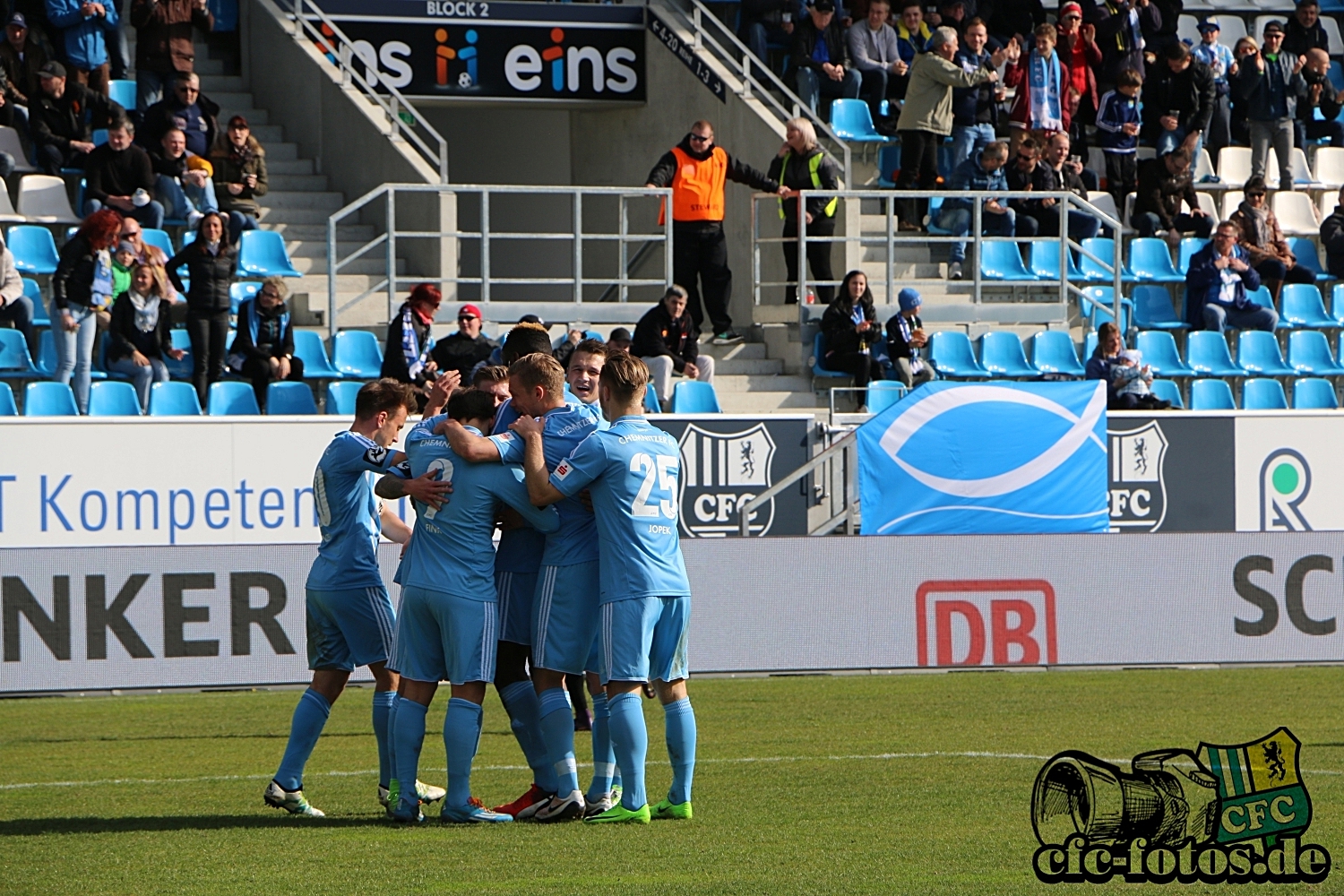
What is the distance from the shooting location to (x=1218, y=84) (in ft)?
85.8

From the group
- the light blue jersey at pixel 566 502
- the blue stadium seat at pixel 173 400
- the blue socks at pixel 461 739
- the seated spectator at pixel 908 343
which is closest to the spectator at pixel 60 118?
the blue stadium seat at pixel 173 400

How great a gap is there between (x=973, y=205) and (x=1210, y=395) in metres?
3.73

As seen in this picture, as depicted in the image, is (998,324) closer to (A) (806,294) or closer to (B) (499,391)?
(A) (806,294)

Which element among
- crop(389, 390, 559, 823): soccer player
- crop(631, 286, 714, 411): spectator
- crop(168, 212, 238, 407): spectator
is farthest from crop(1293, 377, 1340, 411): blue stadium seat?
crop(389, 390, 559, 823): soccer player

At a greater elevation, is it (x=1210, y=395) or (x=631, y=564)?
(x=1210, y=395)

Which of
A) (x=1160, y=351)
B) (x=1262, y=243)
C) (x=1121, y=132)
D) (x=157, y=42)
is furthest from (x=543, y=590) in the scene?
(x=1121, y=132)

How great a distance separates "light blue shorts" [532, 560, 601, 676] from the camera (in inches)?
329

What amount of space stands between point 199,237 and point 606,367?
11018mm

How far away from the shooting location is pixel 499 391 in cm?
937

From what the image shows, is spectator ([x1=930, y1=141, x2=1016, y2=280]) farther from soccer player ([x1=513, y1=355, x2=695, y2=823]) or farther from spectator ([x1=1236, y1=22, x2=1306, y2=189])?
soccer player ([x1=513, y1=355, x2=695, y2=823])

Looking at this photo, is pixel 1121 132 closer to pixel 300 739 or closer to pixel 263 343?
pixel 263 343

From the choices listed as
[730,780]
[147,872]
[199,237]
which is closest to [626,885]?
[147,872]

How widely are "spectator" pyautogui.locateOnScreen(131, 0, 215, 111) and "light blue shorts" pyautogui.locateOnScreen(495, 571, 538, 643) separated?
1436 centimetres

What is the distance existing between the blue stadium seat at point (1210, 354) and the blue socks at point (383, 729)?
15.2m
